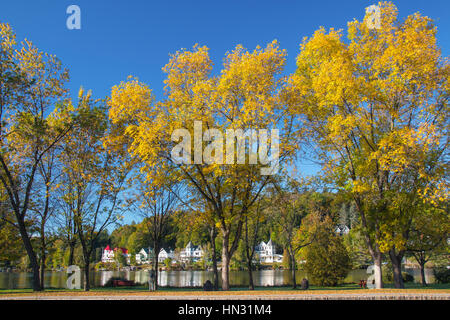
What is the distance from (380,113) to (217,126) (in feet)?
32.0

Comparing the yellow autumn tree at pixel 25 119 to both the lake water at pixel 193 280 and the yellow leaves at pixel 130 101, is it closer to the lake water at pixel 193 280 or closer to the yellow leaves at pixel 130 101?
the yellow leaves at pixel 130 101

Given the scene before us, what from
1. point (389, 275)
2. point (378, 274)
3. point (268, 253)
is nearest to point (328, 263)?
point (389, 275)

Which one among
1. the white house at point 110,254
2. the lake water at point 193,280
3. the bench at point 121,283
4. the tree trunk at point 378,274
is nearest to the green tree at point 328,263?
the lake water at point 193,280

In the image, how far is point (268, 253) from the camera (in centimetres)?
12406

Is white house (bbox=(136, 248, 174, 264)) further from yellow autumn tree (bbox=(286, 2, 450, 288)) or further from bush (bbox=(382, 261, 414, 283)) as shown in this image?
yellow autumn tree (bbox=(286, 2, 450, 288))

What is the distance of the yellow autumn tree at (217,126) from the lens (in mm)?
17969

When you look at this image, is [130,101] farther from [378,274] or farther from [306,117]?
[378,274]

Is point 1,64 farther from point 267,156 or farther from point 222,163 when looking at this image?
point 267,156

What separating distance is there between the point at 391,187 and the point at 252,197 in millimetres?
8124

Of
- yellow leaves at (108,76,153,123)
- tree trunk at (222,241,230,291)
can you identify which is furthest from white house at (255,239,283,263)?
yellow leaves at (108,76,153,123)

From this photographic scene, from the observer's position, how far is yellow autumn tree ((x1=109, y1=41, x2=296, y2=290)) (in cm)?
1797

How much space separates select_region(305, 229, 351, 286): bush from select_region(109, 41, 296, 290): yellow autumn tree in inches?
580
